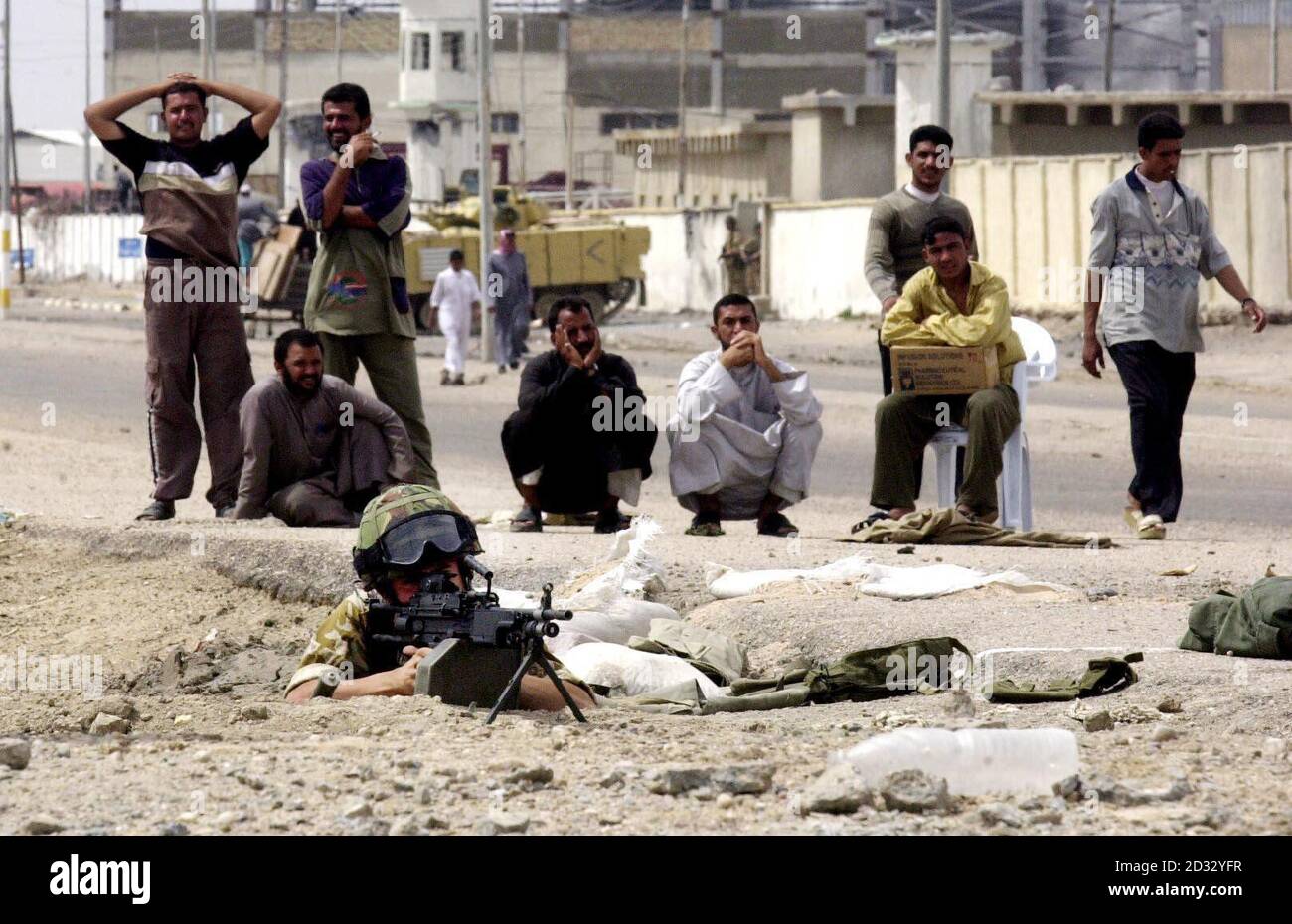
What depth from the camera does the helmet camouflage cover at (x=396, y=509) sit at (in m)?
5.42

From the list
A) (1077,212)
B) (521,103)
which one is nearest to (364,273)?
(1077,212)

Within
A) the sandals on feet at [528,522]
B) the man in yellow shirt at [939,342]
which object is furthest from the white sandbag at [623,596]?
the man in yellow shirt at [939,342]

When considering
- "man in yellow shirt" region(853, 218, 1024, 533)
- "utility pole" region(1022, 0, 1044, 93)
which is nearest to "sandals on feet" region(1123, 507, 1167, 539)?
"man in yellow shirt" region(853, 218, 1024, 533)

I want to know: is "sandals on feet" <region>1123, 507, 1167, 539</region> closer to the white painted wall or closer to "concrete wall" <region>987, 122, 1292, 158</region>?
"concrete wall" <region>987, 122, 1292, 158</region>

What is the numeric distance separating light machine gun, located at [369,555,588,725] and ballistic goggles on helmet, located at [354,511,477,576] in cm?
7

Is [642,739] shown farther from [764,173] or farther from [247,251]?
[764,173]

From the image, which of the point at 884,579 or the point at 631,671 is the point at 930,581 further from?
the point at 631,671

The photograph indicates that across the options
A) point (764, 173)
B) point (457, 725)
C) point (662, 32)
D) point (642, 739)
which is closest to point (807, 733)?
point (642, 739)

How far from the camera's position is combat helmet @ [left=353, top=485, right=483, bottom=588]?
5387 mm

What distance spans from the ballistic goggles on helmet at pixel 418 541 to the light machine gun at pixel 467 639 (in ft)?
0.22

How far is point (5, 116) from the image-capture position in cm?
4962

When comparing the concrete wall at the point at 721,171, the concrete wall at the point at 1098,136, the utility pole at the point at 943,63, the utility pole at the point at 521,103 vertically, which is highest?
the utility pole at the point at 521,103

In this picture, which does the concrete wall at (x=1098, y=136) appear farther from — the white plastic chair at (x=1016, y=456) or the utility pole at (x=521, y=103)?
the utility pole at (x=521, y=103)

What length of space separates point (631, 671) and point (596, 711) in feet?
2.40
